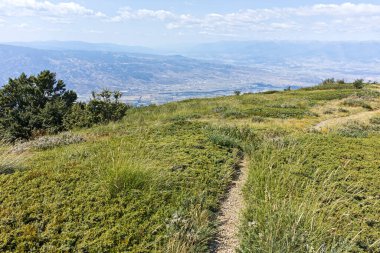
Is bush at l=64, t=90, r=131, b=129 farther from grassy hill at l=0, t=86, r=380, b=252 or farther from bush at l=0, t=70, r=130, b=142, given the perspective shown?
grassy hill at l=0, t=86, r=380, b=252

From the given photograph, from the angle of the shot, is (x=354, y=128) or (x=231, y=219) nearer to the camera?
(x=231, y=219)

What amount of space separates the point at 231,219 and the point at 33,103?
29938 millimetres

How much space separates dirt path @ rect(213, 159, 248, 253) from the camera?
5.87 metres

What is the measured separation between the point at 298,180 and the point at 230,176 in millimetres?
1846

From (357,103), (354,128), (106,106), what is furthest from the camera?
(357,103)

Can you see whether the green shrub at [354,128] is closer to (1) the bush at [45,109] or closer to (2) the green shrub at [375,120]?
(2) the green shrub at [375,120]

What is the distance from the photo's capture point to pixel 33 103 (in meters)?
31.3

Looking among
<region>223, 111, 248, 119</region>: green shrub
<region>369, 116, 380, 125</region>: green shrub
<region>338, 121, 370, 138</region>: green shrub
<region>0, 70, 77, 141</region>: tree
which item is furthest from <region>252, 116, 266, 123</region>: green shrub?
<region>0, 70, 77, 141</region>: tree

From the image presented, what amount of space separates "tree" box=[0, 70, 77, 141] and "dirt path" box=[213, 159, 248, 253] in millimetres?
20186

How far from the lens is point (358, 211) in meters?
7.00

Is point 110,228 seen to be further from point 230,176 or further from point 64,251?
point 230,176

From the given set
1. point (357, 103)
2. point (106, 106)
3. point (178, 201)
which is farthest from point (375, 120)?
point (106, 106)

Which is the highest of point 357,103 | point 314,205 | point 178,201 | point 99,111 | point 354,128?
point 314,205

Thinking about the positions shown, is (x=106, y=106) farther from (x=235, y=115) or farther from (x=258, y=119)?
(x=258, y=119)
